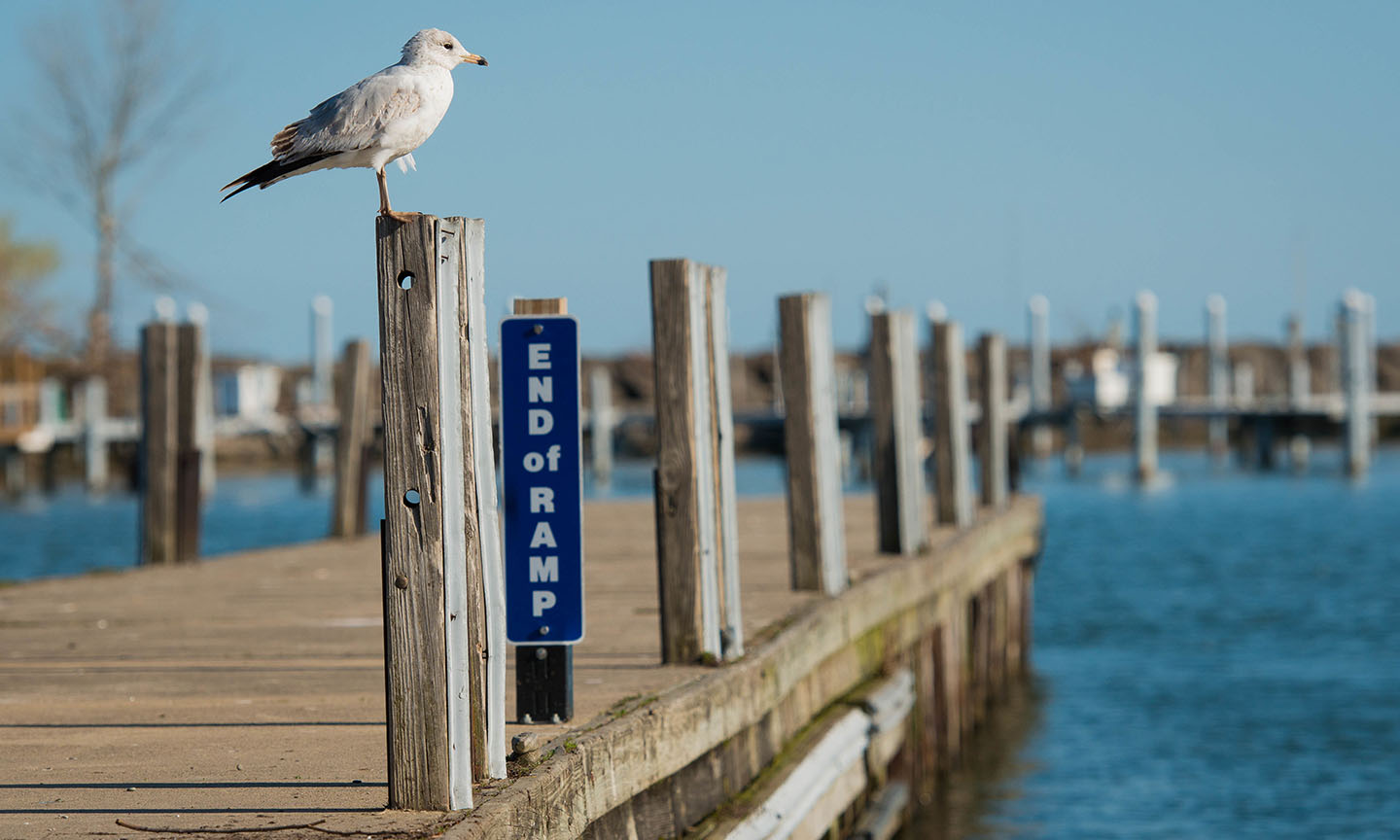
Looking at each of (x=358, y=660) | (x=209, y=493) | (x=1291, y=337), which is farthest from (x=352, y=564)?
(x=1291, y=337)

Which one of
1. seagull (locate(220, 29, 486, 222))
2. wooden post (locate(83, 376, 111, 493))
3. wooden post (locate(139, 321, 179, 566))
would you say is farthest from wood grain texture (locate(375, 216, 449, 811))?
wooden post (locate(83, 376, 111, 493))

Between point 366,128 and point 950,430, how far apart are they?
395 inches

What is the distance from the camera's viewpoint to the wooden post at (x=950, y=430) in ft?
45.9

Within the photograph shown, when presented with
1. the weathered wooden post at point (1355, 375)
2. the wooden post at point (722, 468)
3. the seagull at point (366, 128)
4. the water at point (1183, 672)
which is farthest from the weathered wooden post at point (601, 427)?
the seagull at point (366, 128)

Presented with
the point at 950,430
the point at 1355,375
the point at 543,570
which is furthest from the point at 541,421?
the point at 1355,375

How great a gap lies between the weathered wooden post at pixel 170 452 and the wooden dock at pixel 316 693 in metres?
0.31

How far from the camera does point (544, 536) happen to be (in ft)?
18.5

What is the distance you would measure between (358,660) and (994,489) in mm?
10955

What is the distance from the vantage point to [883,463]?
37.1 ft

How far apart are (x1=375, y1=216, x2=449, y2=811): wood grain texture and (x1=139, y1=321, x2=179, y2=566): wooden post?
26.7 ft

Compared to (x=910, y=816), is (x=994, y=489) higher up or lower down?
higher up

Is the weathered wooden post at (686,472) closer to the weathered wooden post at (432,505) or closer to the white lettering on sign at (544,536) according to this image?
the white lettering on sign at (544,536)

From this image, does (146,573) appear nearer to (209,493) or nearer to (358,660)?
(358,660)

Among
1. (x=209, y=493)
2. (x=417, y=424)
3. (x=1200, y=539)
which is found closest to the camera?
(x=417, y=424)
